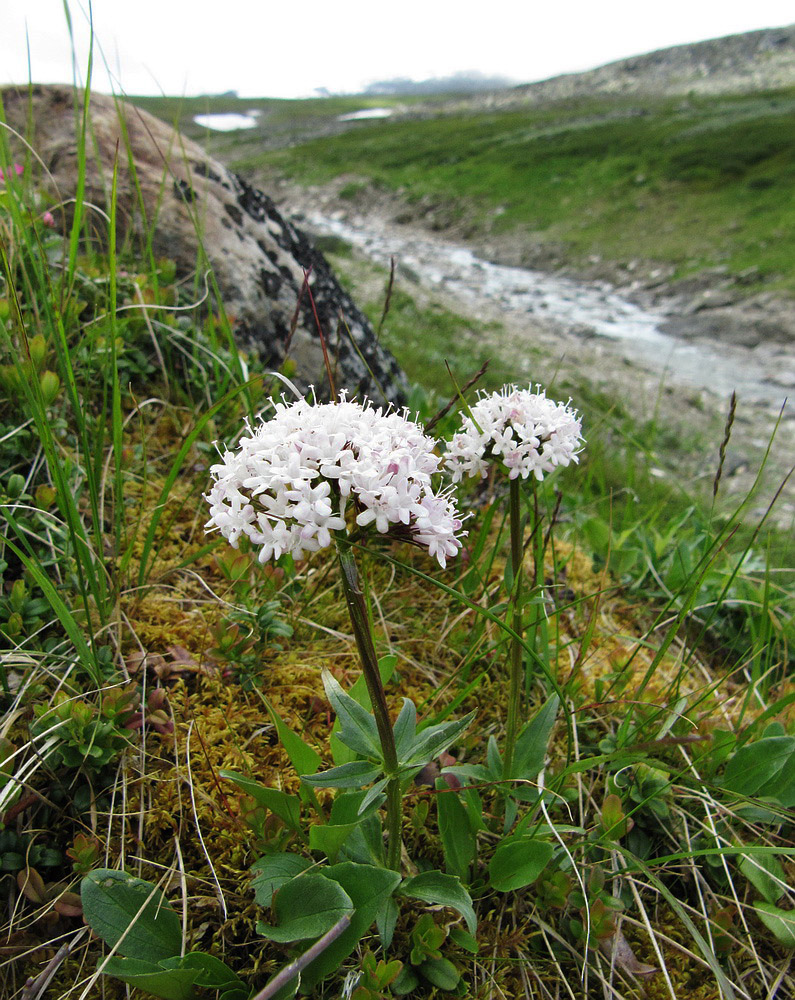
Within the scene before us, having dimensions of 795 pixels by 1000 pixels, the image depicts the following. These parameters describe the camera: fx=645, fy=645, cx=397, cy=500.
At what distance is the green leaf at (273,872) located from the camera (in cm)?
150

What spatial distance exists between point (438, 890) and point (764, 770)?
110cm

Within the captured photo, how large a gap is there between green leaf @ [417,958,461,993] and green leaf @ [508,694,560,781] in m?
0.50

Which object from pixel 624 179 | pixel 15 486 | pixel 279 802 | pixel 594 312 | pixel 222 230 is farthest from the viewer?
pixel 624 179

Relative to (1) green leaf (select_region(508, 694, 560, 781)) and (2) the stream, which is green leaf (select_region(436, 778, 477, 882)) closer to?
(1) green leaf (select_region(508, 694, 560, 781))

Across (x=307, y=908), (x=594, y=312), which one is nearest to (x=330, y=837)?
(x=307, y=908)

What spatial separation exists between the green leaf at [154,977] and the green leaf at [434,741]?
0.63 meters

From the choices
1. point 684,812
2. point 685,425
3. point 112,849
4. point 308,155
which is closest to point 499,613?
point 684,812

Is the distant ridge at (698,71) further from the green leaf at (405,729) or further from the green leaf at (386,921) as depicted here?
the green leaf at (386,921)

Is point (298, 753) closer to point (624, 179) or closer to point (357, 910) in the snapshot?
point (357, 910)

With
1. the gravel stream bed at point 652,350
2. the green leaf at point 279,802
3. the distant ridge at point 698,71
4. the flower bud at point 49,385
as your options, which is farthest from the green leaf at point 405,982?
the distant ridge at point 698,71

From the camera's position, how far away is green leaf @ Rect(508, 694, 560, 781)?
186 centimetres

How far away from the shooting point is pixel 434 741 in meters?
1.46

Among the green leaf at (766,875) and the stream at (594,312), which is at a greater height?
the green leaf at (766,875)

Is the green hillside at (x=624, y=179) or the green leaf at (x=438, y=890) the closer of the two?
the green leaf at (x=438, y=890)
